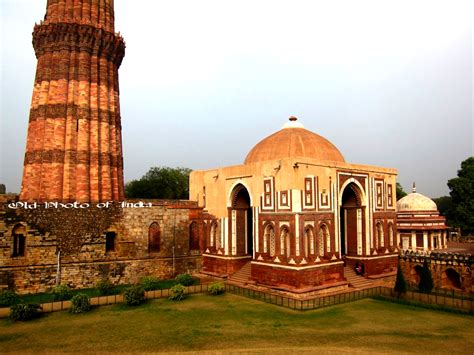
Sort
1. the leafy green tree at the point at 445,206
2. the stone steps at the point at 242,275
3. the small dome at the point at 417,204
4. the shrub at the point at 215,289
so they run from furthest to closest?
the leafy green tree at the point at 445,206, the small dome at the point at 417,204, the stone steps at the point at 242,275, the shrub at the point at 215,289

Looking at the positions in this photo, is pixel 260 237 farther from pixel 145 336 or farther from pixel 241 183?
pixel 145 336

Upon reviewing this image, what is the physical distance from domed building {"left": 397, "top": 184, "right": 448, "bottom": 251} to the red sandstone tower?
2141 centimetres

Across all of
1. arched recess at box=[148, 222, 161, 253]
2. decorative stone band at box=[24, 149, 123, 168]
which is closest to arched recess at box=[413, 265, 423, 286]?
arched recess at box=[148, 222, 161, 253]

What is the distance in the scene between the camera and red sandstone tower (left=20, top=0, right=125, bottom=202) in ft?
85.4

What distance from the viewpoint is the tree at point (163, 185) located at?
61.1m

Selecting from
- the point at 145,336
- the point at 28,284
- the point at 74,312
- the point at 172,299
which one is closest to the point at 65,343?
the point at 145,336

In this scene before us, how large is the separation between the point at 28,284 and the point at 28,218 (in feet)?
11.8

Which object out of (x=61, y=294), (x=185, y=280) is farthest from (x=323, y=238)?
(x=61, y=294)

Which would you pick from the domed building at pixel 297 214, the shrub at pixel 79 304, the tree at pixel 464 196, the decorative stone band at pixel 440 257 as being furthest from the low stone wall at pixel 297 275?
the tree at pixel 464 196

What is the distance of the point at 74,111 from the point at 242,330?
18.7 meters

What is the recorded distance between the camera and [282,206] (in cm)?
2175

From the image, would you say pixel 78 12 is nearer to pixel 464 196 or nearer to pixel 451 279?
pixel 451 279

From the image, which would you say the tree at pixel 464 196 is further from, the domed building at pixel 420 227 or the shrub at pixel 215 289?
the shrub at pixel 215 289

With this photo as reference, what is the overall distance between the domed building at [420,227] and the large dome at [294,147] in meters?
8.84
